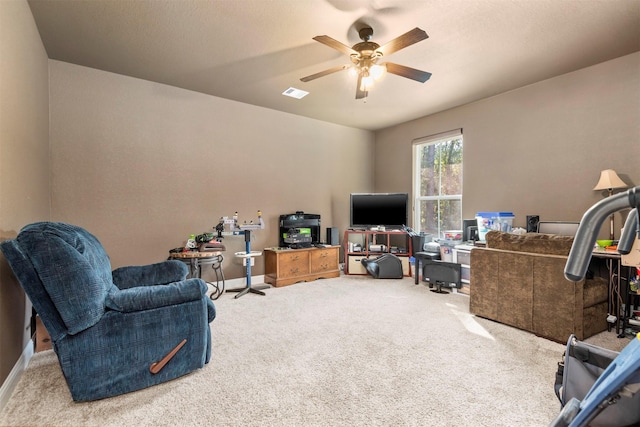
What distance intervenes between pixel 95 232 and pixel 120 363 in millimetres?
2237

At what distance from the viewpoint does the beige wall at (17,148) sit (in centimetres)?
183

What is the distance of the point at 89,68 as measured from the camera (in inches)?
134

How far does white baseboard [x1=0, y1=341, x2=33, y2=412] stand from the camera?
1729 millimetres

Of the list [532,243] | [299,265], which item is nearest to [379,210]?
[299,265]

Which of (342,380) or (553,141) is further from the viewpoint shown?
(553,141)

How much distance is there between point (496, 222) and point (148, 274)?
12.8ft

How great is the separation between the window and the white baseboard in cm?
512

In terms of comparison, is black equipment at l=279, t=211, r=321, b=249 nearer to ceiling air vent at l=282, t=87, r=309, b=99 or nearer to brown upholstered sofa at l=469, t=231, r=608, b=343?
ceiling air vent at l=282, t=87, r=309, b=99

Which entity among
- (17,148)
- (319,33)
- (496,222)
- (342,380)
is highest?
(319,33)

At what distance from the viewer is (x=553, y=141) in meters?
3.67

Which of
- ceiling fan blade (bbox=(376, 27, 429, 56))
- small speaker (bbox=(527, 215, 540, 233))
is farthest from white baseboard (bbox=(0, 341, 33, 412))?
small speaker (bbox=(527, 215, 540, 233))

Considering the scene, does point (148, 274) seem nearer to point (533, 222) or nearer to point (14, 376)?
point (14, 376)

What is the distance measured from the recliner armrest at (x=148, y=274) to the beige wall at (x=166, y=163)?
122 cm

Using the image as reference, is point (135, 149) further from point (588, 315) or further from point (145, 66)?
point (588, 315)
